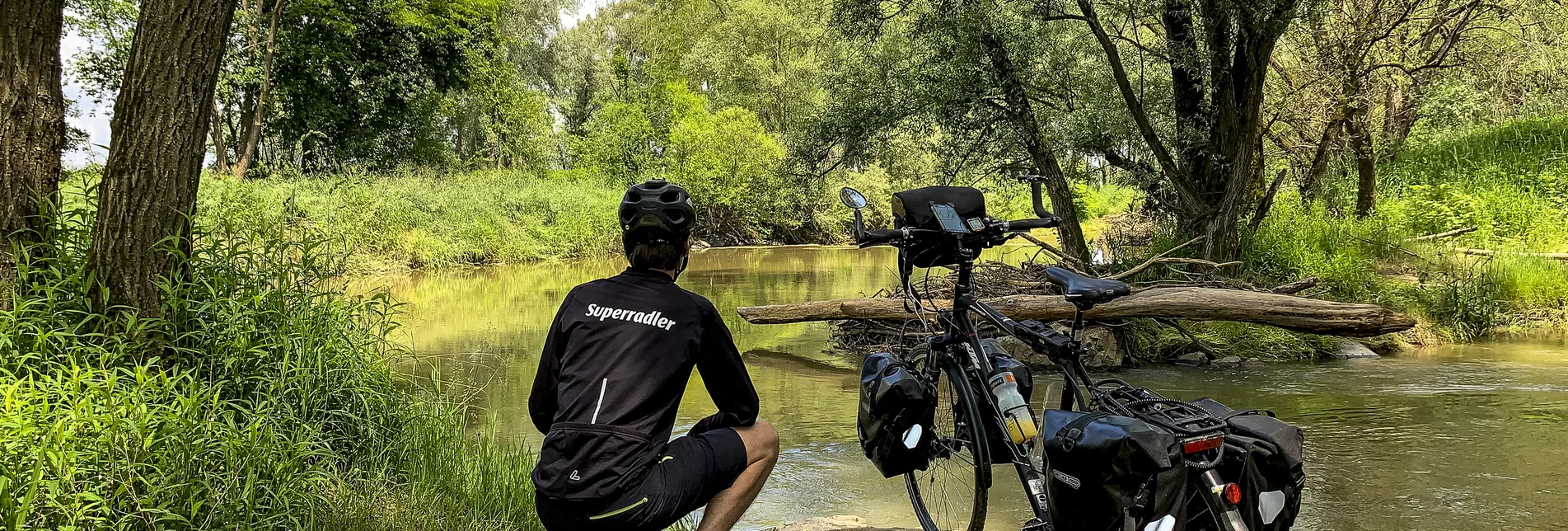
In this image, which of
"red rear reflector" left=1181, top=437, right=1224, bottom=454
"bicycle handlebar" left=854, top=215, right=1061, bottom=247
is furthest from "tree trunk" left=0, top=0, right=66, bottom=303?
"red rear reflector" left=1181, top=437, right=1224, bottom=454

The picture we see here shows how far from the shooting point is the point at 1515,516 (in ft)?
14.2

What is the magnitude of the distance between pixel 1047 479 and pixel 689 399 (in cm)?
542

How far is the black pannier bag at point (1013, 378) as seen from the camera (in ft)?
10.2

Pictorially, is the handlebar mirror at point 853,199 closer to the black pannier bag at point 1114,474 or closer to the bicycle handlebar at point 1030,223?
the bicycle handlebar at point 1030,223

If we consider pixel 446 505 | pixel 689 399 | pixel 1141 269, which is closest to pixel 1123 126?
pixel 1141 269

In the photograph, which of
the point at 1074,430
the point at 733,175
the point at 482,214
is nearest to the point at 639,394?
the point at 1074,430

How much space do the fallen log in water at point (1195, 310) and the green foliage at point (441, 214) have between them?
26.8 ft

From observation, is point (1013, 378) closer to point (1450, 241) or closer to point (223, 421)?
point (223, 421)

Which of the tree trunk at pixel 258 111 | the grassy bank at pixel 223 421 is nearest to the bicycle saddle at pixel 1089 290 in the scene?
the grassy bank at pixel 223 421

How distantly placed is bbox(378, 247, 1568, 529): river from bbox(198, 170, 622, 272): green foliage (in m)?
4.95

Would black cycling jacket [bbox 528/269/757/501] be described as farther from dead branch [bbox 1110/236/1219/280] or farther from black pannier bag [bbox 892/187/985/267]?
dead branch [bbox 1110/236/1219/280]

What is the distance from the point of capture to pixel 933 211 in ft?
11.1

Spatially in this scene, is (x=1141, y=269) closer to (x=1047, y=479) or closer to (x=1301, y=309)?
(x=1301, y=309)

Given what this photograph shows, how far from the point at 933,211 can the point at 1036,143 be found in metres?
8.25
